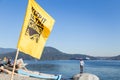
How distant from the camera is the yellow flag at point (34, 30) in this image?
9328 millimetres

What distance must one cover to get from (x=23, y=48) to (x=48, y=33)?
120 centimetres

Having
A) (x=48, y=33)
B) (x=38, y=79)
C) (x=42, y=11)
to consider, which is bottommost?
(x=38, y=79)

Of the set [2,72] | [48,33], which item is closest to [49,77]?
[2,72]

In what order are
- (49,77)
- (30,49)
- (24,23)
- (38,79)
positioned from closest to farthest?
(24,23)
(30,49)
(38,79)
(49,77)

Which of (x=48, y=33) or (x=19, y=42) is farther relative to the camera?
(x=48, y=33)

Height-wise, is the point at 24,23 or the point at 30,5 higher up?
the point at 30,5

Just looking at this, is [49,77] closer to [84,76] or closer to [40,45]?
[84,76]

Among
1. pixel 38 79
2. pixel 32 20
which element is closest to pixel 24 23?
pixel 32 20

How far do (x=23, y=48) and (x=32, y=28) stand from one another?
0.82 metres

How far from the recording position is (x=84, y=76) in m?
40.6

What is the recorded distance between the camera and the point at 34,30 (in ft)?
32.6

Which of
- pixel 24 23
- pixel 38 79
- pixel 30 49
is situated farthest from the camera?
pixel 38 79

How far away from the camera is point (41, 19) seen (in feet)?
32.3

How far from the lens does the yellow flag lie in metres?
9.33
